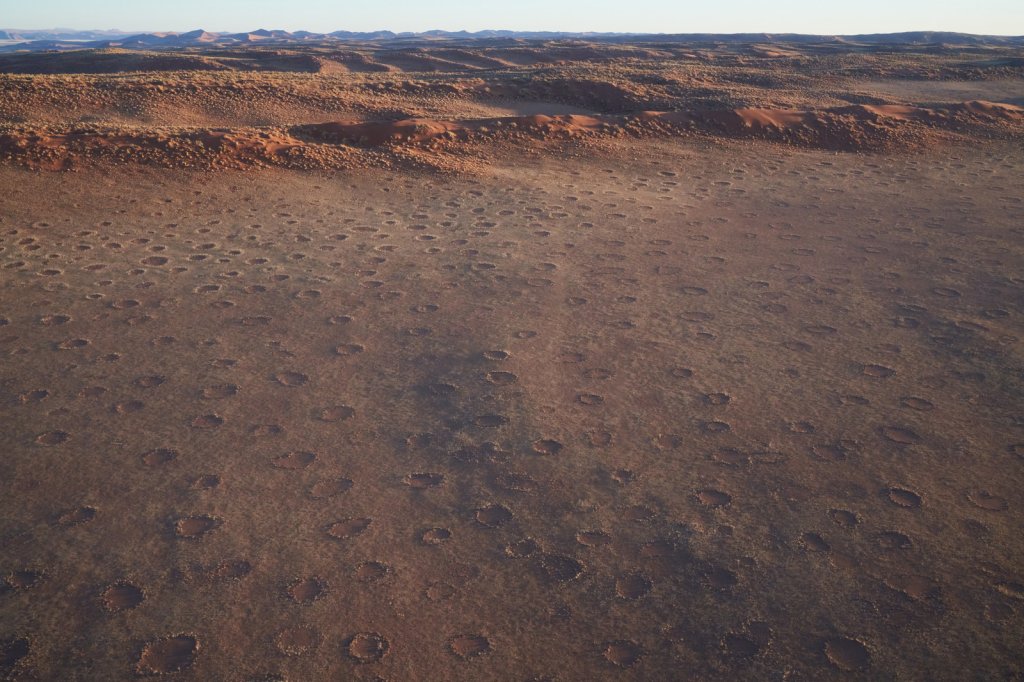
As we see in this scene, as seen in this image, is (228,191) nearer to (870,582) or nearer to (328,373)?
(328,373)

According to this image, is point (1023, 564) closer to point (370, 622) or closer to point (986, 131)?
point (370, 622)

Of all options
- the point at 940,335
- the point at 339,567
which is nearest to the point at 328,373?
the point at 339,567

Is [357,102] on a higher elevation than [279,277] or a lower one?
higher

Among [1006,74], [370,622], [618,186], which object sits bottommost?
[370,622]

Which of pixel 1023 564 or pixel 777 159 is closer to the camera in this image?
pixel 1023 564

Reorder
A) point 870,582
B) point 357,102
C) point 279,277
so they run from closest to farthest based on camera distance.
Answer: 1. point 870,582
2. point 279,277
3. point 357,102

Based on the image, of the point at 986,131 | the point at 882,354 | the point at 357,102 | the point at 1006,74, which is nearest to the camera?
the point at 882,354
